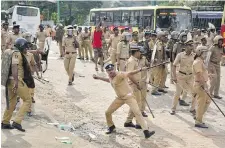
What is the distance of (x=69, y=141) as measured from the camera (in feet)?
22.2

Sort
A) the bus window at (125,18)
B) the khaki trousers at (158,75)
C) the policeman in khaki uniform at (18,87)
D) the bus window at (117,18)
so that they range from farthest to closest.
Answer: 1. the bus window at (117,18)
2. the bus window at (125,18)
3. the khaki trousers at (158,75)
4. the policeman in khaki uniform at (18,87)

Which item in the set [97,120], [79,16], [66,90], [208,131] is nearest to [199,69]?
[208,131]

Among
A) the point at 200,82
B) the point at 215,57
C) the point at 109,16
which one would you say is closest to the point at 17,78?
Result: the point at 200,82

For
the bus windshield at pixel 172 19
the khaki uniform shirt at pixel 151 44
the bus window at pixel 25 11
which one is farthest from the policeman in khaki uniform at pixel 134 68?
the bus window at pixel 25 11

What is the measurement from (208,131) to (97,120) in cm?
223

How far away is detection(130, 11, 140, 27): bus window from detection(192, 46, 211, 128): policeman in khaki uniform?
18.1 metres

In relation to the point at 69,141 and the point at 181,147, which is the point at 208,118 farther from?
the point at 69,141

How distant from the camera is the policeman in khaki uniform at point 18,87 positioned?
695cm

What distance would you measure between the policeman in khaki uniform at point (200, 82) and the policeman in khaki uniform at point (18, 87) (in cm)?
312

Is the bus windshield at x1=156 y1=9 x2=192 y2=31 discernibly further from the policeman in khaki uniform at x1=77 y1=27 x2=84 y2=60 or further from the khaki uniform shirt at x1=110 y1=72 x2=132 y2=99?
the khaki uniform shirt at x1=110 y1=72 x2=132 y2=99

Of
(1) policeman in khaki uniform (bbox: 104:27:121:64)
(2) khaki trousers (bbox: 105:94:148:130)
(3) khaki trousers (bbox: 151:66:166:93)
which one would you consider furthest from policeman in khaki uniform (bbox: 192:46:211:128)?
(1) policeman in khaki uniform (bbox: 104:27:121:64)

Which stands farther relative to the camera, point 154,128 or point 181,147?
point 154,128

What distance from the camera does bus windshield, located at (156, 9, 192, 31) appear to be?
23.5 metres

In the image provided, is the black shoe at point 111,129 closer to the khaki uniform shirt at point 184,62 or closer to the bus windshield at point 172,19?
the khaki uniform shirt at point 184,62
